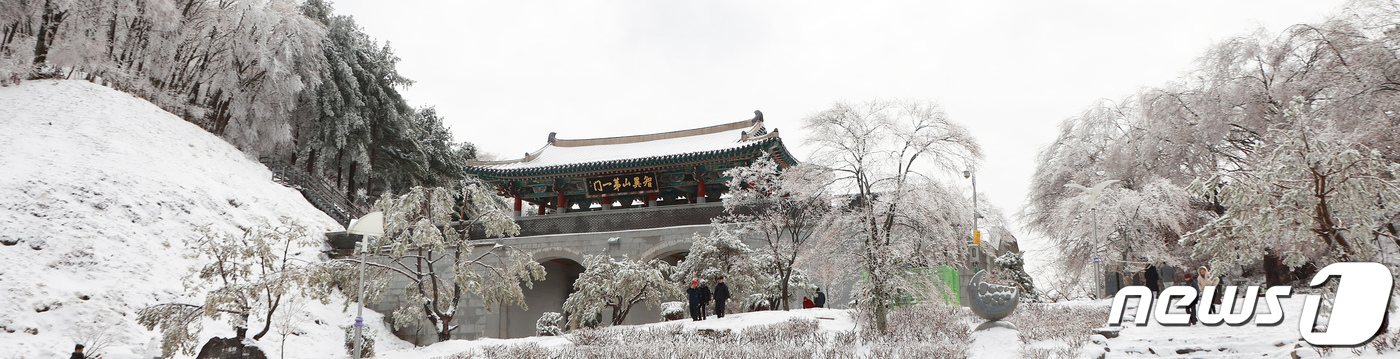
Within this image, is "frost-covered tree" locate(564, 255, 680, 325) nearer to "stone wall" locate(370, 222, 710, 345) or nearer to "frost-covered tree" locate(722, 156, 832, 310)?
"frost-covered tree" locate(722, 156, 832, 310)

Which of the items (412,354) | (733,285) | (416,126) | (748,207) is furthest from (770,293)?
(416,126)

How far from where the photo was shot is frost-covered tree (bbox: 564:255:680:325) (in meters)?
15.1

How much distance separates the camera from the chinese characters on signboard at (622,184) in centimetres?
2311

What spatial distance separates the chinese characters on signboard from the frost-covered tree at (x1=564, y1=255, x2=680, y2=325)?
24.6 feet

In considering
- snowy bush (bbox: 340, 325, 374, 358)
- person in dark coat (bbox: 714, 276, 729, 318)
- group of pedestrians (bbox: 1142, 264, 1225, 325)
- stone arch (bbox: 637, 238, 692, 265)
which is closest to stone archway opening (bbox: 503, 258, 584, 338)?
stone arch (bbox: 637, 238, 692, 265)

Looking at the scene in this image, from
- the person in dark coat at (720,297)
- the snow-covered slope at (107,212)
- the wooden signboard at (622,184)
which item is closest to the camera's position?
the snow-covered slope at (107,212)

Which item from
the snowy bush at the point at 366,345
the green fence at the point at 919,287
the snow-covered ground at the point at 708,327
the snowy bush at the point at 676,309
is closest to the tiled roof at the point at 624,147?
the snowy bush at the point at 676,309

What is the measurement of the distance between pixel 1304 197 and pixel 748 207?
12835 mm

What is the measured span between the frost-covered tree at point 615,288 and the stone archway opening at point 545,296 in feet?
22.0

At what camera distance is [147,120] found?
22.5 metres

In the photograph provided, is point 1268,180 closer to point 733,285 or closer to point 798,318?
point 798,318

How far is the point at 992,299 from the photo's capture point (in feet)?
37.2

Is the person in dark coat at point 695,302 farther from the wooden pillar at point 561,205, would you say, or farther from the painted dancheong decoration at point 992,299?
the wooden pillar at point 561,205

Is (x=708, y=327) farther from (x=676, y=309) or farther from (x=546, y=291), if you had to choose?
(x=546, y=291)
